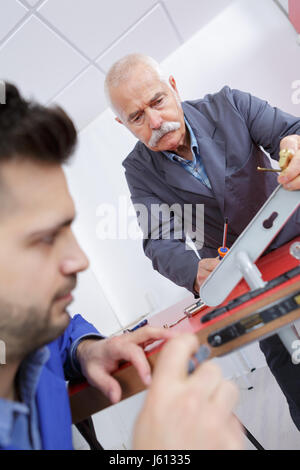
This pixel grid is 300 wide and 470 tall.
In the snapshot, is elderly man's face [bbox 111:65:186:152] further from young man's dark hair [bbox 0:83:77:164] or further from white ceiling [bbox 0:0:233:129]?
white ceiling [bbox 0:0:233:129]

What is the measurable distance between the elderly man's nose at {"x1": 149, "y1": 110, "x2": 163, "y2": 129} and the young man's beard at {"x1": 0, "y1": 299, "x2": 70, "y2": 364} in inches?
36.1

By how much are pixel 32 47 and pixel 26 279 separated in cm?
197

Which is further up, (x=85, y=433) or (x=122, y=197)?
(x=122, y=197)

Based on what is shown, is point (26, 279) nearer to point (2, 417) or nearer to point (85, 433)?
point (2, 417)

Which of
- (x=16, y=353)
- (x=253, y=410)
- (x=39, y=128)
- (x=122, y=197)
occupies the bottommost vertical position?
(x=253, y=410)

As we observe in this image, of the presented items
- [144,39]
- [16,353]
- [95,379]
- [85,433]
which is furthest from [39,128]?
[144,39]

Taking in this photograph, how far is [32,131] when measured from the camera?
0.54 metres

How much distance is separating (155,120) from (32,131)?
76 centimetres

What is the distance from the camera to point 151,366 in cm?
59

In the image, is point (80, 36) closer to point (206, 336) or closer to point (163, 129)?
point (163, 129)

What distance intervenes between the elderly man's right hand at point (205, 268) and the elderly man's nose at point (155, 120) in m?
0.56
